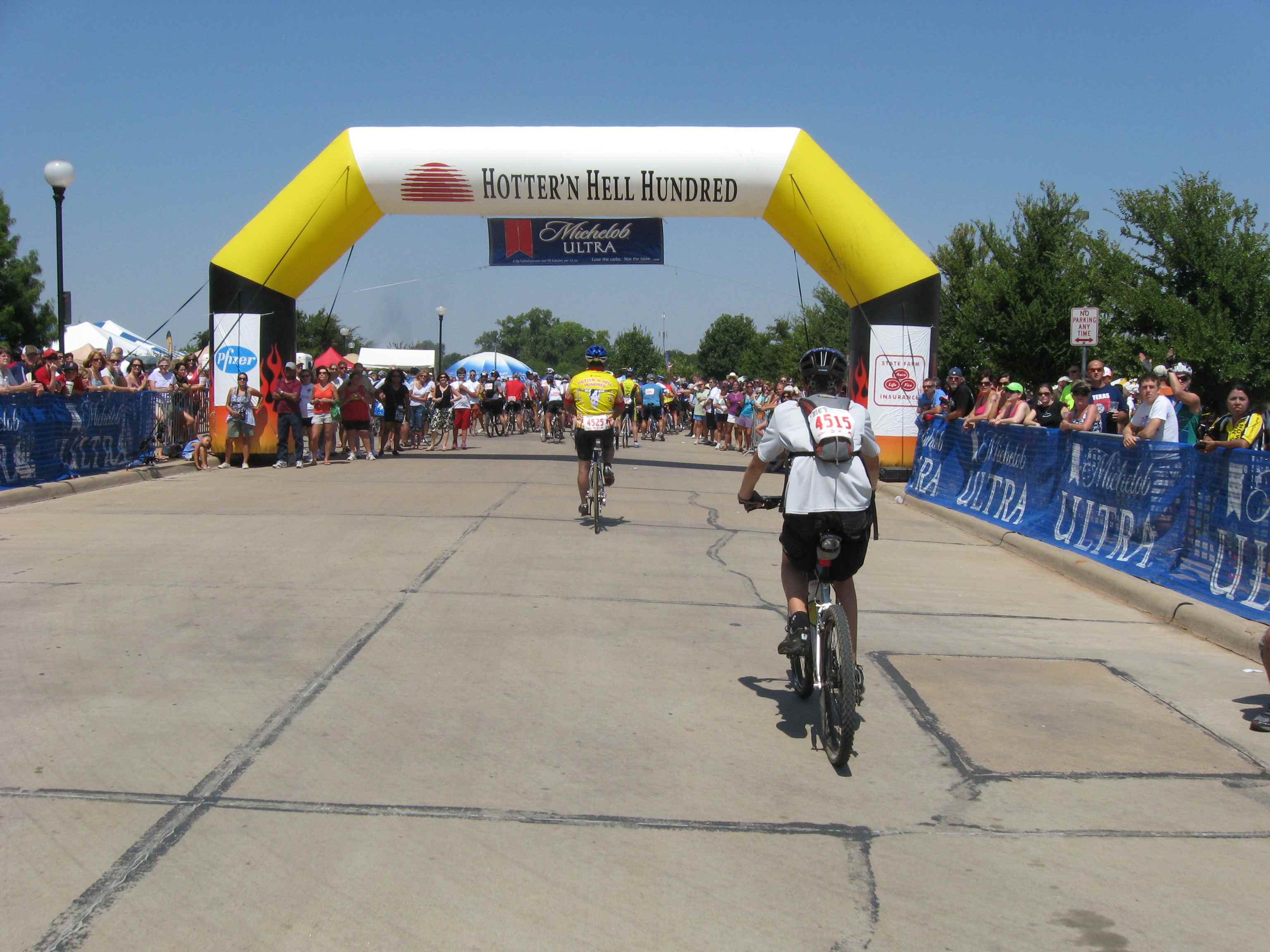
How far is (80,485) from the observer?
13508 millimetres

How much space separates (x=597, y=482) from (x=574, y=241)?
381 inches

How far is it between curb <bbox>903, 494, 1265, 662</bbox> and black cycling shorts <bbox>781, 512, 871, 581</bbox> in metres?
2.85

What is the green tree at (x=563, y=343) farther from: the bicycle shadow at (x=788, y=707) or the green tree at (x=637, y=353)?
the bicycle shadow at (x=788, y=707)

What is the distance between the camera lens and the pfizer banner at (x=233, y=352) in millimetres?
17750

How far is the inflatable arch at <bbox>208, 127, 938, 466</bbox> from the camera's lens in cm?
1777

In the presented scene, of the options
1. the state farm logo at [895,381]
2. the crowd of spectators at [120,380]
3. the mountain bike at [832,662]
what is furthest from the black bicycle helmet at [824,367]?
the state farm logo at [895,381]

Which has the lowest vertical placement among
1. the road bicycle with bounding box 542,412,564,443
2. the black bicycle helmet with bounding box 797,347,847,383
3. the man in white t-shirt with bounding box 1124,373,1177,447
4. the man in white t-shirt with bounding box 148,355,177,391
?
the road bicycle with bounding box 542,412,564,443

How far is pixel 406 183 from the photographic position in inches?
717

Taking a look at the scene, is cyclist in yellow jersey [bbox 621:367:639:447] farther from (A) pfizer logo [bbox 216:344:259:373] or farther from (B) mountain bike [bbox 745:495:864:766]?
(B) mountain bike [bbox 745:495:864:766]

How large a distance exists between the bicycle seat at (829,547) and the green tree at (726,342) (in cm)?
7251

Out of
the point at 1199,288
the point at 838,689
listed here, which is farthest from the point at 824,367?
the point at 1199,288

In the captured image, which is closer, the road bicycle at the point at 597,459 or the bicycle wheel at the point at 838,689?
the bicycle wheel at the point at 838,689

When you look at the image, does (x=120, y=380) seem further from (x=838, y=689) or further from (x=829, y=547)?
(x=838, y=689)

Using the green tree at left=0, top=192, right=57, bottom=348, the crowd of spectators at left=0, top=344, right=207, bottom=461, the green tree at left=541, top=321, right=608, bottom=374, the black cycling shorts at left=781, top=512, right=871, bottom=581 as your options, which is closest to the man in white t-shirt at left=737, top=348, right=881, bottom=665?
the black cycling shorts at left=781, top=512, right=871, bottom=581
